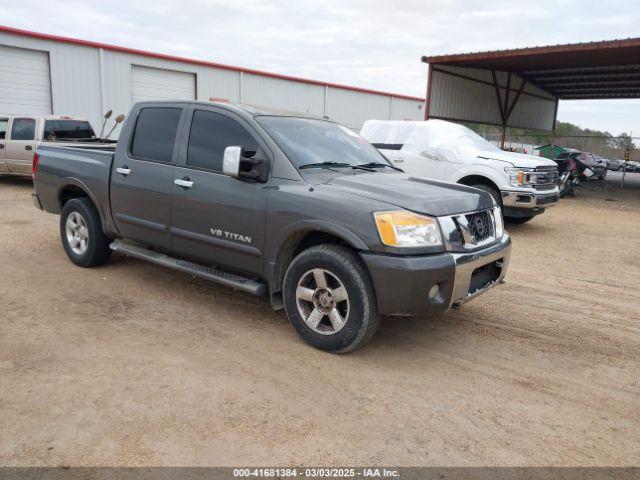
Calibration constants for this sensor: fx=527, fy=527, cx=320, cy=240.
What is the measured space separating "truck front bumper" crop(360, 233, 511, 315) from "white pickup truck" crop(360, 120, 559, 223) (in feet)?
17.6

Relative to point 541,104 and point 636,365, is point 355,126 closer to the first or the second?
point 541,104

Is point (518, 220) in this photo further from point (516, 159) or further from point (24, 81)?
point (24, 81)

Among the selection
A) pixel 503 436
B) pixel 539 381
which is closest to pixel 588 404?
pixel 539 381

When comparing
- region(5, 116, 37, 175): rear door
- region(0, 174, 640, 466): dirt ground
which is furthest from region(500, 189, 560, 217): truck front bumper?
region(5, 116, 37, 175): rear door

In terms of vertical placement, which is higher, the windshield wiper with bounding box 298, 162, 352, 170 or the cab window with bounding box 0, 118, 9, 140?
the cab window with bounding box 0, 118, 9, 140

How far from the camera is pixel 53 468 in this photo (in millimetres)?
2580

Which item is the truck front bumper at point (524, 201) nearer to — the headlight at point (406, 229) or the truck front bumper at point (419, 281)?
the truck front bumper at point (419, 281)

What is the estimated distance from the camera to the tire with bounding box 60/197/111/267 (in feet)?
18.8

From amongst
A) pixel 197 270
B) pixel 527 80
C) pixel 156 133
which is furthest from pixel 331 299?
pixel 527 80

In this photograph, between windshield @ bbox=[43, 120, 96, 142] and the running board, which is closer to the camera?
the running board

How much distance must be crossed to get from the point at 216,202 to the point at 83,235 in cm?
238

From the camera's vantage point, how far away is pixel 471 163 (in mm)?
9359

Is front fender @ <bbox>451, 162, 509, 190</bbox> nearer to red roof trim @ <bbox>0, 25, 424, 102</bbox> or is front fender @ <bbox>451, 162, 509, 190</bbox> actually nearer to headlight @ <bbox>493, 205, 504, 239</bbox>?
headlight @ <bbox>493, 205, 504, 239</bbox>

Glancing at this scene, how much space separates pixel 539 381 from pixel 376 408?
1246 mm
